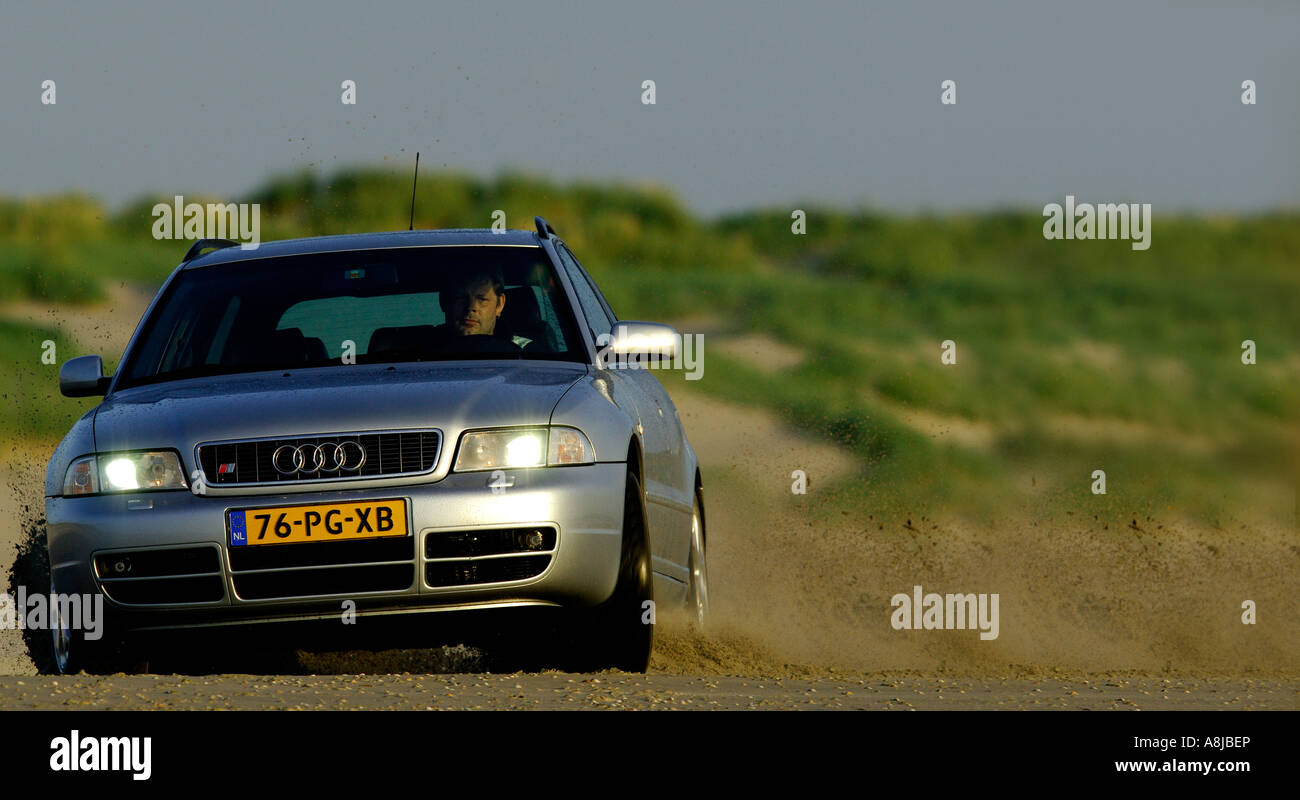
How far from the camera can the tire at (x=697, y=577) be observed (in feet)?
27.6

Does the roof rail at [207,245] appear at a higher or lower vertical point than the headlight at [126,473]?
higher

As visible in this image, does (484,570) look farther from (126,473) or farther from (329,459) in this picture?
(126,473)

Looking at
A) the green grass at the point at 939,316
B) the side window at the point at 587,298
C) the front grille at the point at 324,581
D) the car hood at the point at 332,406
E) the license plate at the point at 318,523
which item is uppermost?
the side window at the point at 587,298

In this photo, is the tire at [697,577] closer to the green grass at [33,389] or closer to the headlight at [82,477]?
the headlight at [82,477]

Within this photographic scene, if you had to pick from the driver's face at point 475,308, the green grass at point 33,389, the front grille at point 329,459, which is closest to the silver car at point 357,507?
the front grille at point 329,459

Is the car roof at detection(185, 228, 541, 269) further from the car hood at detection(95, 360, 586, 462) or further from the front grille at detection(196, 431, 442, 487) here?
the front grille at detection(196, 431, 442, 487)

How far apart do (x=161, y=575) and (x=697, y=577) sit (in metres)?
2.96

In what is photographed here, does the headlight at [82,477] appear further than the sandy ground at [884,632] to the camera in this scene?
Yes

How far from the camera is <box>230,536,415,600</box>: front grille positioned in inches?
240

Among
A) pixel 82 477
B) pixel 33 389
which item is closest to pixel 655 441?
pixel 82 477

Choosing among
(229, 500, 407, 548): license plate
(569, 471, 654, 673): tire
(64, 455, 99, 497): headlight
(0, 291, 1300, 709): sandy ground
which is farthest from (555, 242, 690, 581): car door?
(64, 455, 99, 497): headlight

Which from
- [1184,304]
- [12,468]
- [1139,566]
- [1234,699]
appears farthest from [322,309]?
[1184,304]

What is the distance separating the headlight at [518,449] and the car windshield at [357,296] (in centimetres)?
86
